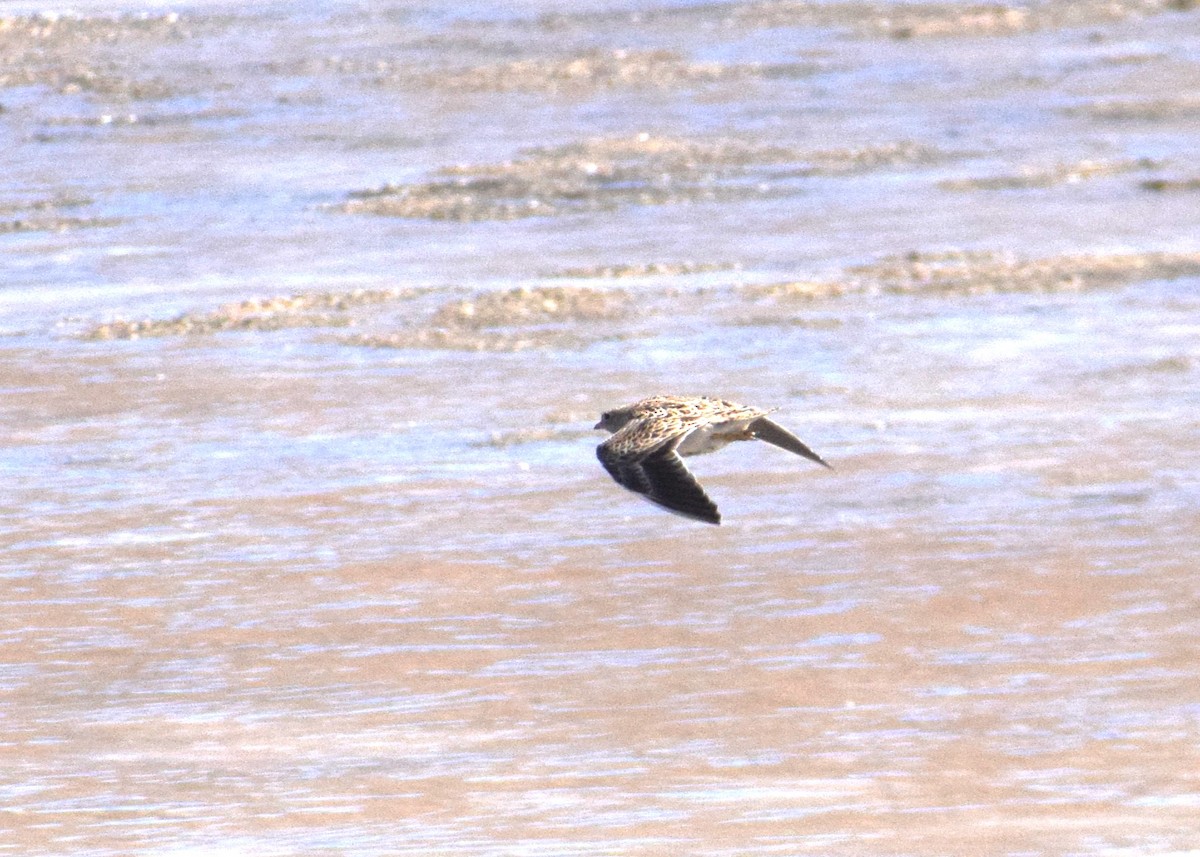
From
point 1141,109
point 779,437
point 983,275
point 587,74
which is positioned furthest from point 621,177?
point 779,437

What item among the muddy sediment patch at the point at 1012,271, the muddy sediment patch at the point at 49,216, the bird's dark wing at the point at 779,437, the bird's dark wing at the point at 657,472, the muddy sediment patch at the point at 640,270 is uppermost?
the bird's dark wing at the point at 657,472

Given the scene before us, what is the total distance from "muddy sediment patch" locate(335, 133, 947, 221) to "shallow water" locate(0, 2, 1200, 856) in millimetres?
70

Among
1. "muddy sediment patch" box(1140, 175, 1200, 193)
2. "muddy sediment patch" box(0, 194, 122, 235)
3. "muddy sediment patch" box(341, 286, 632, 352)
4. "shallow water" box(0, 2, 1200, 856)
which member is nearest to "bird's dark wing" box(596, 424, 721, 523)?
"shallow water" box(0, 2, 1200, 856)

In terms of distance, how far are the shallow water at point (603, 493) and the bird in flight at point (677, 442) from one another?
3.31 feet

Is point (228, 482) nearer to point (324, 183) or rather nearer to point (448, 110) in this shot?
point (324, 183)

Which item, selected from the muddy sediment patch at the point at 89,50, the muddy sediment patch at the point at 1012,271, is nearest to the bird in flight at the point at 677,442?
the muddy sediment patch at the point at 1012,271

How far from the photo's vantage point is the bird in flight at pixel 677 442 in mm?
5930

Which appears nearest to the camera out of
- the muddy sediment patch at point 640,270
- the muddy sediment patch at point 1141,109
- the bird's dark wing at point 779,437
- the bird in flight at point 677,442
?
the bird in flight at point 677,442

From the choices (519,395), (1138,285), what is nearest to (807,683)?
(519,395)

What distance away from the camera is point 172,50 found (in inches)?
1189

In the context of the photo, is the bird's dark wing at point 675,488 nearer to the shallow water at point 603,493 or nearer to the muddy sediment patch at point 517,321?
the shallow water at point 603,493

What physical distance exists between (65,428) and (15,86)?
51.3 ft

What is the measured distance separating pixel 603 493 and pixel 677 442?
4.57 m

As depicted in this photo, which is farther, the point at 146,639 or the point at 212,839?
the point at 146,639
